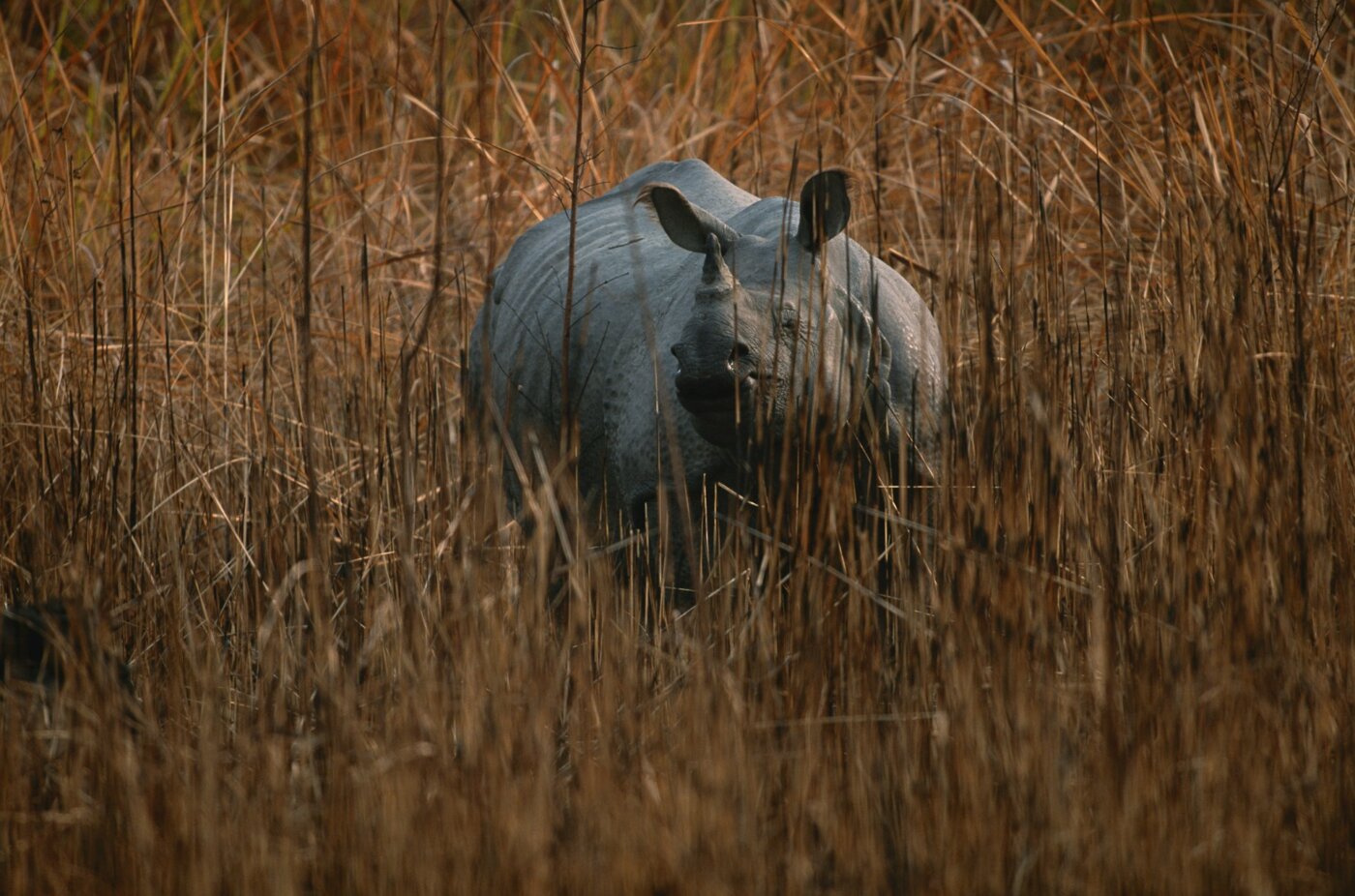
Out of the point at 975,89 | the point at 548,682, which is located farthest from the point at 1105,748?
the point at 975,89

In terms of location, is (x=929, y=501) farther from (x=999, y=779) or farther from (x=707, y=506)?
(x=999, y=779)

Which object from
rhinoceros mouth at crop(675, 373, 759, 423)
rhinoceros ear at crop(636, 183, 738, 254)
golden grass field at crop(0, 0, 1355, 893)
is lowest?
golden grass field at crop(0, 0, 1355, 893)

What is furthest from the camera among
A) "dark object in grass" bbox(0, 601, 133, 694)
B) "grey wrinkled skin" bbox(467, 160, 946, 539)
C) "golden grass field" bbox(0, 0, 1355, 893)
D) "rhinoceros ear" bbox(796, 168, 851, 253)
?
"rhinoceros ear" bbox(796, 168, 851, 253)

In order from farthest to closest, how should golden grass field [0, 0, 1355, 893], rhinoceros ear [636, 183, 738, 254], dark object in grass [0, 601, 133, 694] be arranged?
rhinoceros ear [636, 183, 738, 254] → dark object in grass [0, 601, 133, 694] → golden grass field [0, 0, 1355, 893]

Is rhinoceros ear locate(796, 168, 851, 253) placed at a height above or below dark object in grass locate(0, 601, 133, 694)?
above

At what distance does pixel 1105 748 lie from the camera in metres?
2.02

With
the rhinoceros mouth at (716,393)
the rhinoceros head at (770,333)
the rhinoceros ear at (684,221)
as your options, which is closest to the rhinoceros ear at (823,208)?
the rhinoceros head at (770,333)

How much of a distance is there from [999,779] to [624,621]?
767 millimetres

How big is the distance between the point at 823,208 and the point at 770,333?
23 cm

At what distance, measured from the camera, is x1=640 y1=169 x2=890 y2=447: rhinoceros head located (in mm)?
2320

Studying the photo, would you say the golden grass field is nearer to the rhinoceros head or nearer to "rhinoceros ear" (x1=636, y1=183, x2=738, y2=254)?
the rhinoceros head

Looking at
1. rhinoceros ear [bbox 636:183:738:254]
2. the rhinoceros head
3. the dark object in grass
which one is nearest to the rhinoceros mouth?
the rhinoceros head

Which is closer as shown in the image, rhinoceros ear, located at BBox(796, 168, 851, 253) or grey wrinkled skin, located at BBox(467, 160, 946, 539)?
grey wrinkled skin, located at BBox(467, 160, 946, 539)

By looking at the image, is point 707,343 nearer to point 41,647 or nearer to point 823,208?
point 823,208
